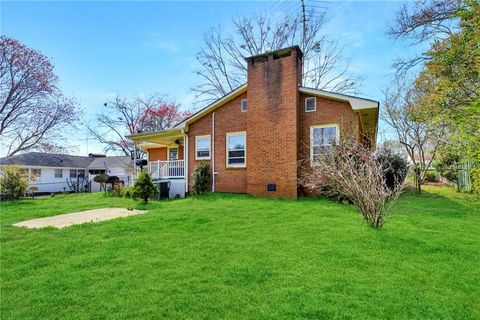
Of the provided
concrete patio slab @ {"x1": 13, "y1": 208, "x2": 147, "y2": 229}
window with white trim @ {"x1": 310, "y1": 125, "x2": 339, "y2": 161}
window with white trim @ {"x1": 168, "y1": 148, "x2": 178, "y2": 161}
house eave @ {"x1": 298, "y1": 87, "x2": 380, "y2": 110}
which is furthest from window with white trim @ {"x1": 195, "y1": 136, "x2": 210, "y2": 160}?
house eave @ {"x1": 298, "y1": 87, "x2": 380, "y2": 110}

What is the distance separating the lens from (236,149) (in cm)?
1363

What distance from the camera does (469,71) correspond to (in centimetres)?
717

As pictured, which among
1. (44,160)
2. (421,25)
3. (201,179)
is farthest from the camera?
(44,160)

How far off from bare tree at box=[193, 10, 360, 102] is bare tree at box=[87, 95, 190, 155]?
7434 mm

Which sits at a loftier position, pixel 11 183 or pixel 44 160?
pixel 44 160

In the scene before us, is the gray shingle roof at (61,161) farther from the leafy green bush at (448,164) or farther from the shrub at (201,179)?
the leafy green bush at (448,164)

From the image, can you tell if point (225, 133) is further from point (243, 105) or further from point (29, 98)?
point (29, 98)

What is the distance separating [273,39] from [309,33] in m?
3.10

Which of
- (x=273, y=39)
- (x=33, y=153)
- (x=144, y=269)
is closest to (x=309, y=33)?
(x=273, y=39)

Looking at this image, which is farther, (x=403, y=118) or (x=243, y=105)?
(x=403, y=118)

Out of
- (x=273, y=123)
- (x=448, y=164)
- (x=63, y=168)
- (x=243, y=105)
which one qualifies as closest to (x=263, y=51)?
(x=243, y=105)

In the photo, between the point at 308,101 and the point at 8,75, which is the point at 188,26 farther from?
the point at 8,75

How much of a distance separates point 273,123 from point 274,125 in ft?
0.35

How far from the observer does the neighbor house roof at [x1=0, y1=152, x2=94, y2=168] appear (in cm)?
2746
